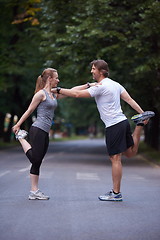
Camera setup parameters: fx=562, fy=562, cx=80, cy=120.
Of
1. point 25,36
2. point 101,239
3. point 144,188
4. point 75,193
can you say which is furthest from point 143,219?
point 25,36

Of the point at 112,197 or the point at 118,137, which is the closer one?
the point at 118,137

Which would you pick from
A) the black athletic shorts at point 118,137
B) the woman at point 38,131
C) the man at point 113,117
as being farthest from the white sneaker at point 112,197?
the woman at point 38,131

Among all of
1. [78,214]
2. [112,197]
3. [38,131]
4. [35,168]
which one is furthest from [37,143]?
[78,214]

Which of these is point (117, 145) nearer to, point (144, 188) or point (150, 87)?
point (144, 188)

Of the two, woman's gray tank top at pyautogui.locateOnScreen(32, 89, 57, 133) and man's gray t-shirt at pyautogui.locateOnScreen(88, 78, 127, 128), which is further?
woman's gray tank top at pyautogui.locateOnScreen(32, 89, 57, 133)

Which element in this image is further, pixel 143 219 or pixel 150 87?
pixel 150 87

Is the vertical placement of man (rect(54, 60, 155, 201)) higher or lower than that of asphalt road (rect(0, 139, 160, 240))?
higher

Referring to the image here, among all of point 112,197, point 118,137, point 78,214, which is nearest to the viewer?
point 78,214

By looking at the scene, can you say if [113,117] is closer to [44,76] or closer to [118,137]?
[118,137]

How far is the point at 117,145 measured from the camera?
7852 millimetres

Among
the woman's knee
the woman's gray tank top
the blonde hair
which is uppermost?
the blonde hair

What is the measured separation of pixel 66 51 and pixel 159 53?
3090mm

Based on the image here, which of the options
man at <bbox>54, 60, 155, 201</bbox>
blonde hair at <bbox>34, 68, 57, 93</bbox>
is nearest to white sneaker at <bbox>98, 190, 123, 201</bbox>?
man at <bbox>54, 60, 155, 201</bbox>

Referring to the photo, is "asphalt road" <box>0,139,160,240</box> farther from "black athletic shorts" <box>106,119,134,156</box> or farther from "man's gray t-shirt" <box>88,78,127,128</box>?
"man's gray t-shirt" <box>88,78,127,128</box>
